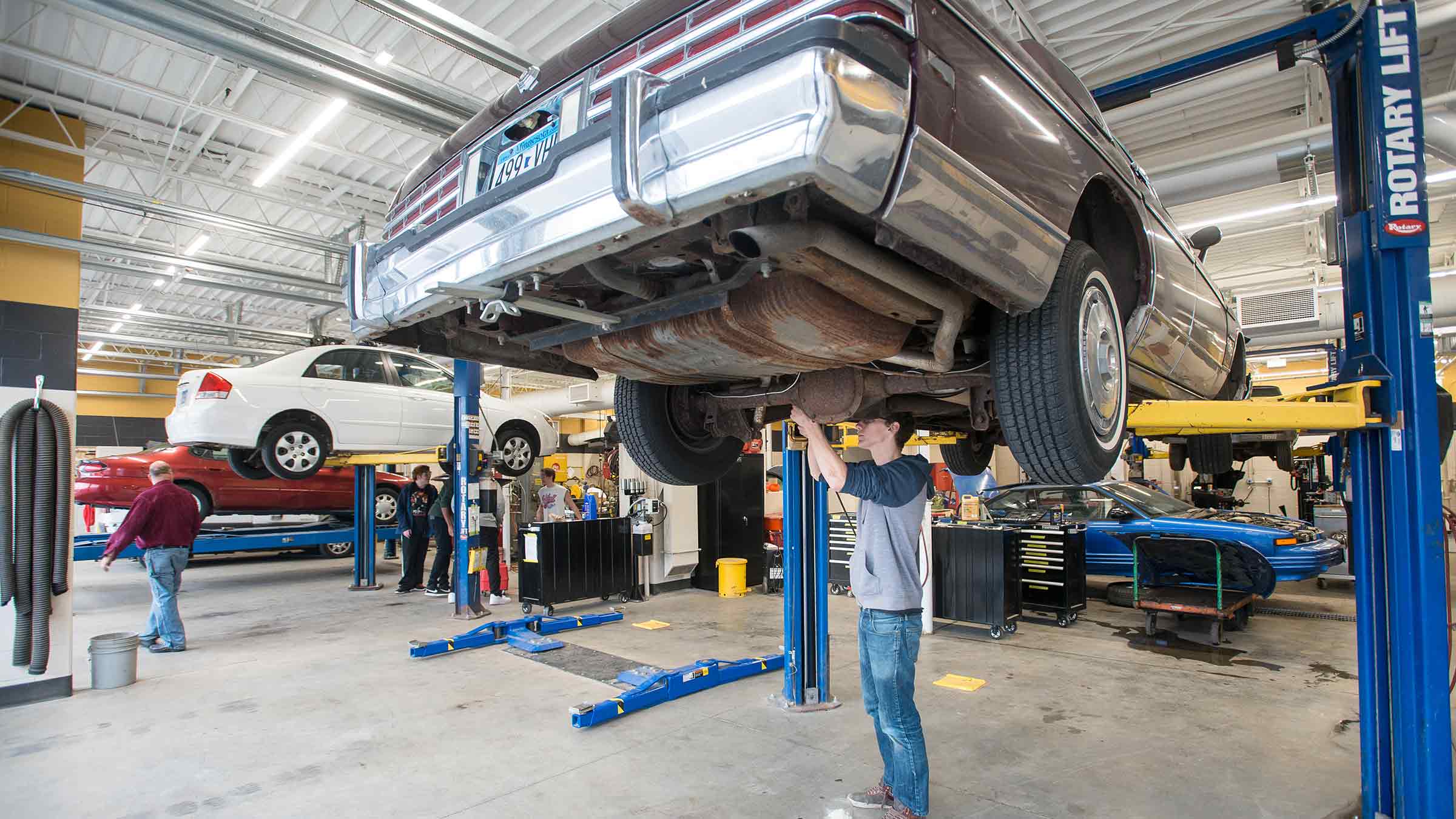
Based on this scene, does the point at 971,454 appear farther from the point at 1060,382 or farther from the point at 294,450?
the point at 294,450

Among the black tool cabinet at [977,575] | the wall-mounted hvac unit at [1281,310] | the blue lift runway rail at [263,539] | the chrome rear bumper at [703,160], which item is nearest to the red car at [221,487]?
the blue lift runway rail at [263,539]

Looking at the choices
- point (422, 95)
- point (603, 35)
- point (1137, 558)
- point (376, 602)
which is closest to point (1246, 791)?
point (1137, 558)

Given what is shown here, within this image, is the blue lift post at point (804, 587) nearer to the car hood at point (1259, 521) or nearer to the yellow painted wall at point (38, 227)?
the car hood at point (1259, 521)

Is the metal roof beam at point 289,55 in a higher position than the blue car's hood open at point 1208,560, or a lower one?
higher

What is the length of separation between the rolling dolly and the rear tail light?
25.3 feet

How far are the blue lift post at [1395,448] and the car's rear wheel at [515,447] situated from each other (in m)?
7.46

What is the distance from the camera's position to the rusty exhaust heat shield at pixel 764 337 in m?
1.93

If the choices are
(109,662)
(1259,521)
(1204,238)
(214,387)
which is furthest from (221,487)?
(1259,521)

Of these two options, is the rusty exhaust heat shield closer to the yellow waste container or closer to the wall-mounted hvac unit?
the yellow waste container

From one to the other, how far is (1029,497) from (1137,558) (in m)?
Result: 1.85

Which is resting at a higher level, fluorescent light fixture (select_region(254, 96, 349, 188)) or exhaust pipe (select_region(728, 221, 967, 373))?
fluorescent light fixture (select_region(254, 96, 349, 188))

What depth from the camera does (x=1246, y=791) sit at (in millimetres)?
3119

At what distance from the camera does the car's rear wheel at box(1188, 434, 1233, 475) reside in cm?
588

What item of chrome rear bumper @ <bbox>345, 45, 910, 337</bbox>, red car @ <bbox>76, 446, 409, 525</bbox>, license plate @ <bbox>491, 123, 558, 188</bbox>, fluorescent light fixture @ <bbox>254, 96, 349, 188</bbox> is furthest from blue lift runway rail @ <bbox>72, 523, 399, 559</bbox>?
chrome rear bumper @ <bbox>345, 45, 910, 337</bbox>
